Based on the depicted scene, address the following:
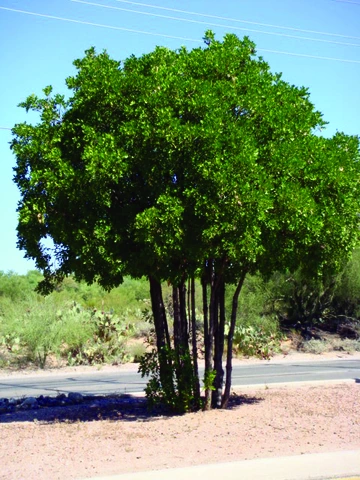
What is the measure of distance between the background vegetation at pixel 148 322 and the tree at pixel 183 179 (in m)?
11.4

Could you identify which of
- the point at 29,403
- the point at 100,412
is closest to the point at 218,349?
the point at 100,412

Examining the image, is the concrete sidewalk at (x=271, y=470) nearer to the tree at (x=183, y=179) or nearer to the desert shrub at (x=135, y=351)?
the tree at (x=183, y=179)

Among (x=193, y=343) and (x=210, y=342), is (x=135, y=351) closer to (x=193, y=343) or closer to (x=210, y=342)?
(x=193, y=343)

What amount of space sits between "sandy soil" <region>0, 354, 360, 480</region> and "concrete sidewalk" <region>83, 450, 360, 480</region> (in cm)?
33

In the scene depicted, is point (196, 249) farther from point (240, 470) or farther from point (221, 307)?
point (240, 470)

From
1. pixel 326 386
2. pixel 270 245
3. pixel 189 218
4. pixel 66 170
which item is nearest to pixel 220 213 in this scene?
pixel 189 218

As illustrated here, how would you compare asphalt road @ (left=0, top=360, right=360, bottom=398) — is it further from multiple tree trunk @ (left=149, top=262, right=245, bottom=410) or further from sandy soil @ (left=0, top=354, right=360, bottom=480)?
sandy soil @ (left=0, top=354, right=360, bottom=480)

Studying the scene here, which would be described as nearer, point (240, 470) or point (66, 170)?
point (240, 470)

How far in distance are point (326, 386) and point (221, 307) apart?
14.8 ft

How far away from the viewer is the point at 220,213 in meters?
9.27

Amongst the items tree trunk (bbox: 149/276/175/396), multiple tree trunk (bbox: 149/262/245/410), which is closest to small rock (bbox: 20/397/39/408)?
multiple tree trunk (bbox: 149/262/245/410)

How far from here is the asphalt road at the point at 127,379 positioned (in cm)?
1673

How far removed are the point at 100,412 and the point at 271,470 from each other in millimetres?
4933

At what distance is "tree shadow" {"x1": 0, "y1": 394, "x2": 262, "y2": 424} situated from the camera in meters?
11.0
